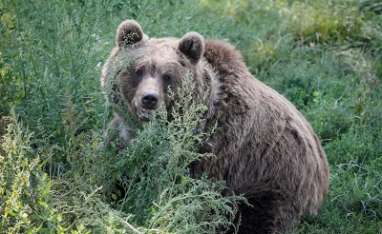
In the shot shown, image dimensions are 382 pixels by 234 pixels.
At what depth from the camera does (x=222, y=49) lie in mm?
6273

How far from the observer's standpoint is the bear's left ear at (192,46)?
19.1ft

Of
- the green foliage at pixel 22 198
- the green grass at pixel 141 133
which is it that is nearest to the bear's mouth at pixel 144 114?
the green grass at pixel 141 133

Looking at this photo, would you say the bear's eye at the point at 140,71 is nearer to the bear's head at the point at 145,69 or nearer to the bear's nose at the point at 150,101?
the bear's head at the point at 145,69

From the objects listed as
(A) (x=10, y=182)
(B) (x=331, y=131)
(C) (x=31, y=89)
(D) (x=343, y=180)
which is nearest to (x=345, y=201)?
(D) (x=343, y=180)

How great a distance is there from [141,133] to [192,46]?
108 cm

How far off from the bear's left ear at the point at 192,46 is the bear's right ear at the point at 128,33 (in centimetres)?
32

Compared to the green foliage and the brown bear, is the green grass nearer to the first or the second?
the green foliage

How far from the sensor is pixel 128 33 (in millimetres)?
5914

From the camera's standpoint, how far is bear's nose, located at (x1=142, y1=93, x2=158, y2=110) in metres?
5.51

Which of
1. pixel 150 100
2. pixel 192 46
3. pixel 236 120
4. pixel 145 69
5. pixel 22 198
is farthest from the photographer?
pixel 236 120

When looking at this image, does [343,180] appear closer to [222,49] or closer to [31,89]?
[222,49]

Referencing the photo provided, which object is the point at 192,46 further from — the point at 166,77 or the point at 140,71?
the point at 140,71

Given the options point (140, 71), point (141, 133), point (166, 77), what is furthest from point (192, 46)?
point (141, 133)

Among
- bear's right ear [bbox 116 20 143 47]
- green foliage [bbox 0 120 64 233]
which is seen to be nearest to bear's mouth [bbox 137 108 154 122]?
bear's right ear [bbox 116 20 143 47]
